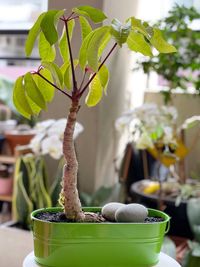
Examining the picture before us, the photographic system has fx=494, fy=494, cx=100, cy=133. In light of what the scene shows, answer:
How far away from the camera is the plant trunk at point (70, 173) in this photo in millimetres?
868

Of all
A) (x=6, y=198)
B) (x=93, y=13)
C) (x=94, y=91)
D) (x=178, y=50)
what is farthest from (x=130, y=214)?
(x=6, y=198)

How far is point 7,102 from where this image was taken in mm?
2990

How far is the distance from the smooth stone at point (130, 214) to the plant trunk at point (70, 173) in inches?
2.7

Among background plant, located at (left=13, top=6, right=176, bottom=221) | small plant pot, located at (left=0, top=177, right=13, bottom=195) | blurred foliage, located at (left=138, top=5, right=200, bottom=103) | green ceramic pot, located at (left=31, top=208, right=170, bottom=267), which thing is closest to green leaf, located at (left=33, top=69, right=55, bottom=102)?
background plant, located at (left=13, top=6, right=176, bottom=221)

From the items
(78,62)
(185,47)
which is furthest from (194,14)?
(78,62)

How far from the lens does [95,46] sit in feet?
2.67

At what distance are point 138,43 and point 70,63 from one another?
13 cm

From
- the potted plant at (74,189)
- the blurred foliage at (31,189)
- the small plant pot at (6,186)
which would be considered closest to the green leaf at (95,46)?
the potted plant at (74,189)

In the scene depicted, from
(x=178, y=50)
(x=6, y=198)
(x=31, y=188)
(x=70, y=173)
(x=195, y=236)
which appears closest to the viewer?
(x=70, y=173)

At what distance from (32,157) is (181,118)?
2.99 ft

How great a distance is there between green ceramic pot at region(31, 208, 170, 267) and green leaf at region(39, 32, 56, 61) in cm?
A: 30

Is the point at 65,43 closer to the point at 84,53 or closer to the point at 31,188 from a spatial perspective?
the point at 84,53

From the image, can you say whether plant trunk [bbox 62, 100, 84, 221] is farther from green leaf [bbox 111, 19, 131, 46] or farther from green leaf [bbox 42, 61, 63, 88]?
green leaf [bbox 111, 19, 131, 46]

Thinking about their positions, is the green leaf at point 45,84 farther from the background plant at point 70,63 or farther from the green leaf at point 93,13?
the green leaf at point 93,13
